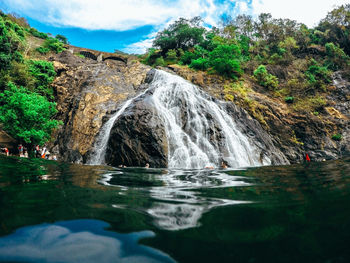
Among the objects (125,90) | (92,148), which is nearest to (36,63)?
(125,90)

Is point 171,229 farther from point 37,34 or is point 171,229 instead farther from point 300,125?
point 37,34

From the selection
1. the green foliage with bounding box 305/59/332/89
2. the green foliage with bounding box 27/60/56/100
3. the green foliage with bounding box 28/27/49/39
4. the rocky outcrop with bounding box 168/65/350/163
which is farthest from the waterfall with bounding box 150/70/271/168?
the green foliage with bounding box 28/27/49/39

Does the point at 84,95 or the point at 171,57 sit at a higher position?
the point at 171,57

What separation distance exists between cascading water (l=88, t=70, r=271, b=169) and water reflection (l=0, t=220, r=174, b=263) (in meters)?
7.66

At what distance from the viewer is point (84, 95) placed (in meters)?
15.3

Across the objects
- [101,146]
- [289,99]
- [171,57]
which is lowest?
[101,146]

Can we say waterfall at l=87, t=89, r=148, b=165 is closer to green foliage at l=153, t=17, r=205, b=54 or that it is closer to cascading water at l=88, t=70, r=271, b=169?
cascading water at l=88, t=70, r=271, b=169

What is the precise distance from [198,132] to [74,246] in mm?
10688

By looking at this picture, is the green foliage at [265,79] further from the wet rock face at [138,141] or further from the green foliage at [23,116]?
the green foliage at [23,116]

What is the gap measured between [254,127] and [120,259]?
1488cm

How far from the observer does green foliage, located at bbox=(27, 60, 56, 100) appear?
55.1 feet

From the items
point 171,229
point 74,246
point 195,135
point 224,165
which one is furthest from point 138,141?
point 74,246

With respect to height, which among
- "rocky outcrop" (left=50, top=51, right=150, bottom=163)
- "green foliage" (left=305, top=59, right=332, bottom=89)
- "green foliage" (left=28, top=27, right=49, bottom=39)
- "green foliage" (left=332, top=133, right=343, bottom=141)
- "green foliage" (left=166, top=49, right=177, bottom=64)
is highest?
"green foliage" (left=28, top=27, right=49, bottom=39)

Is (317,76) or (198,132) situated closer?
(198,132)
